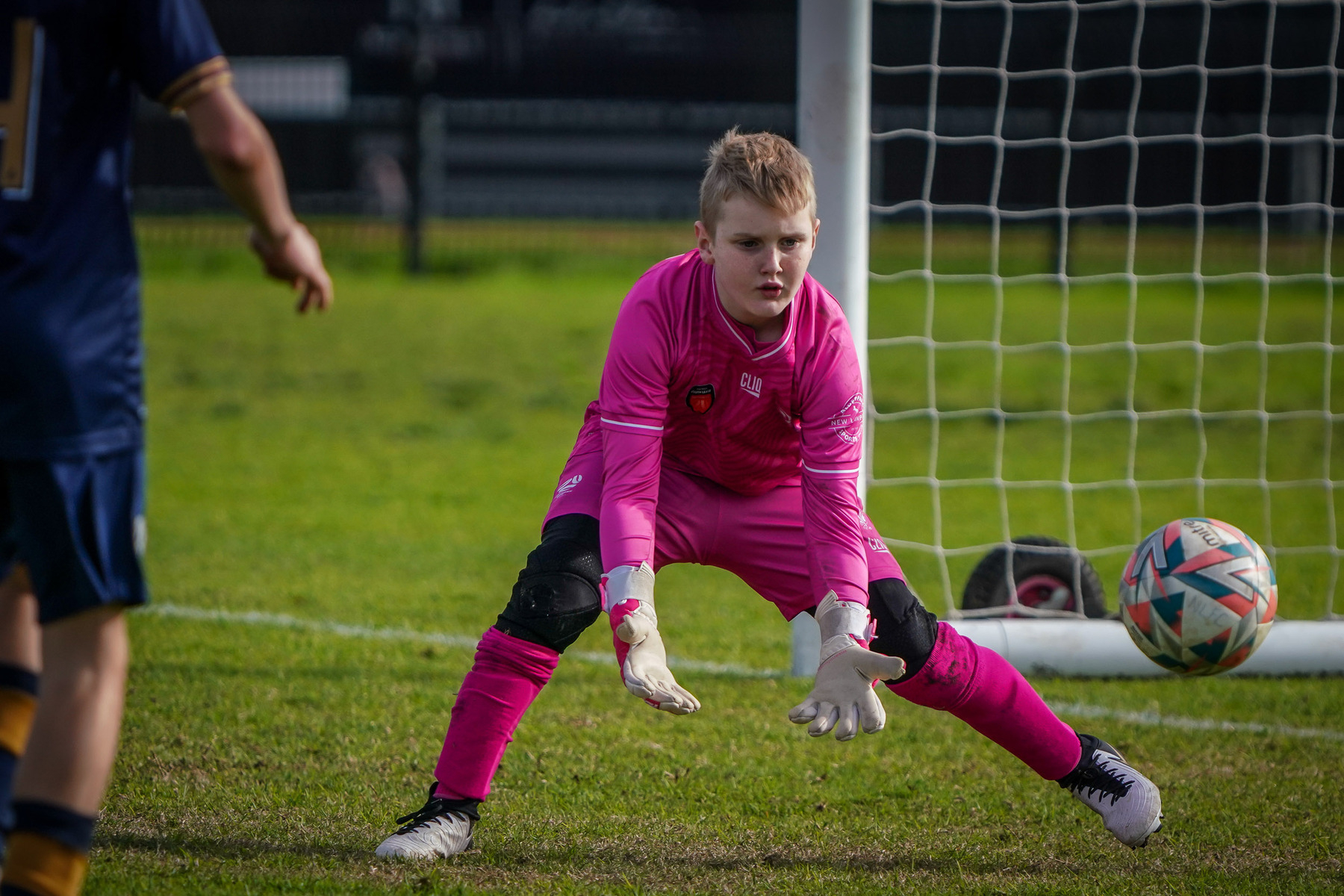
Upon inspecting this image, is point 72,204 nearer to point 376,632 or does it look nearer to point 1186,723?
point 376,632

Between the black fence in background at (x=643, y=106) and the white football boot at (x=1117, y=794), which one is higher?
the black fence in background at (x=643, y=106)

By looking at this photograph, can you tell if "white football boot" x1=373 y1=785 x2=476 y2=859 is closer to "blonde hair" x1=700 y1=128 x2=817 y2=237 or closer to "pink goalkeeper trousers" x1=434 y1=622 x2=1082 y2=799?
"pink goalkeeper trousers" x1=434 y1=622 x2=1082 y2=799

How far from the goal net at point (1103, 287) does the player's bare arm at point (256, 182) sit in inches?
110

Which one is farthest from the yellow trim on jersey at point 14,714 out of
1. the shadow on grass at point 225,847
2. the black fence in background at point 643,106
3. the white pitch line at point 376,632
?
the black fence in background at point 643,106

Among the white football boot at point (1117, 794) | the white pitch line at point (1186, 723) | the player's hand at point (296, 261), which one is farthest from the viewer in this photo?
the white pitch line at point (1186, 723)

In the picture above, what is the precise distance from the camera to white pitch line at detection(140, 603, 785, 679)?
4816mm

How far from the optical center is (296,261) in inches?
94.7

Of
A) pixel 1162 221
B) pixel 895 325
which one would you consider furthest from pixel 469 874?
pixel 1162 221

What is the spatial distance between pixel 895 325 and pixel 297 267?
12145 millimetres

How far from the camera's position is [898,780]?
3738mm

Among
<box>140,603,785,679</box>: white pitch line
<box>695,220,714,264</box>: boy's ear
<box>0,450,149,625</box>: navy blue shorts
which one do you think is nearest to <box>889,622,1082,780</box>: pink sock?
<box>695,220,714,264</box>: boy's ear

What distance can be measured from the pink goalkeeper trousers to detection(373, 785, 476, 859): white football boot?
0.04 meters

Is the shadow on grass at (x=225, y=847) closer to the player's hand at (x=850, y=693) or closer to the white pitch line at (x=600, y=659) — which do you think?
the player's hand at (x=850, y=693)

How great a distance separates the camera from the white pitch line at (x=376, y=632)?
4.82 metres
